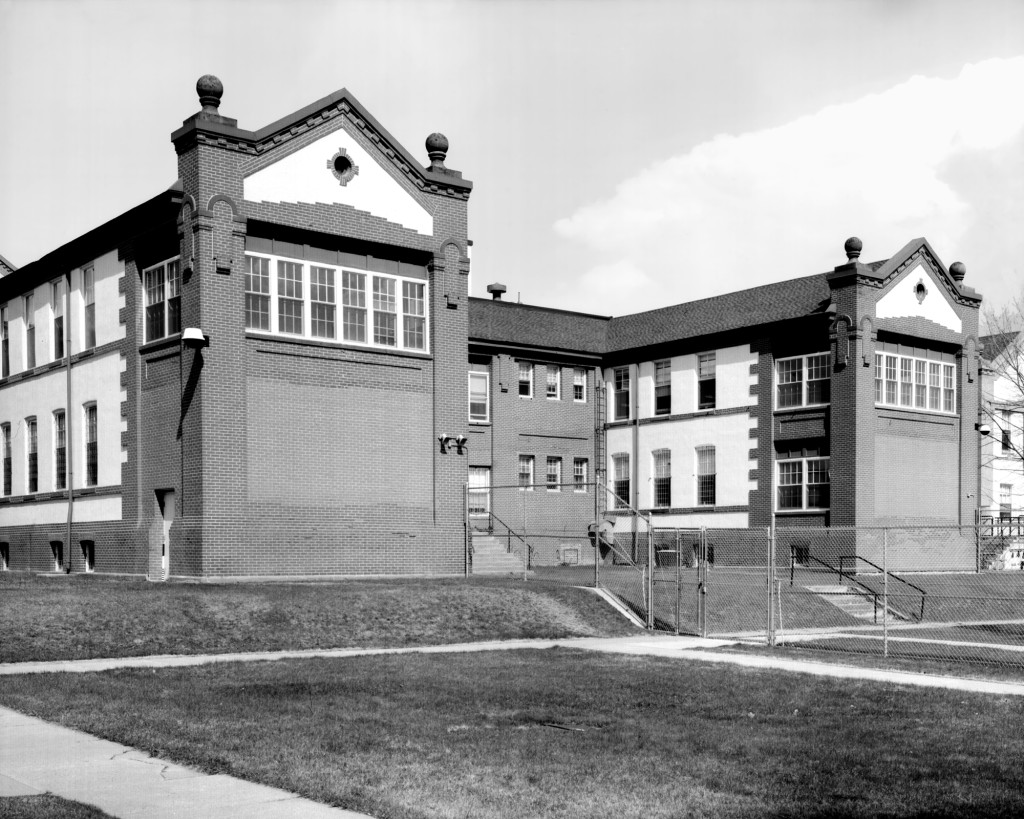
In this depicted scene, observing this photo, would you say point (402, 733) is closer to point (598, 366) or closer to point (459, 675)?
point (459, 675)

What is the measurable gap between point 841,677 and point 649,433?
2985 centimetres

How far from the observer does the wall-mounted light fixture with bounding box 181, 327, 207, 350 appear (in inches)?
1036

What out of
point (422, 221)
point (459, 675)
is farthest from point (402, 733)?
point (422, 221)

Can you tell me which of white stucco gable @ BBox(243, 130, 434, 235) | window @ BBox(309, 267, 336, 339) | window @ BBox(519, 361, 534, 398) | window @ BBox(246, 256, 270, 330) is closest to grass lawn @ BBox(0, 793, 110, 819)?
window @ BBox(246, 256, 270, 330)

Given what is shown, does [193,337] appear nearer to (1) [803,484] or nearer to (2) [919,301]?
(1) [803,484]

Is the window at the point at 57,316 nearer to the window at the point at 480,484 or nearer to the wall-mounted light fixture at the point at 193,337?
the wall-mounted light fixture at the point at 193,337

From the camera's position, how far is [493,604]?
2325 centimetres

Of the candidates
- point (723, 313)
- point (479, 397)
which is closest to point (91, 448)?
point (479, 397)

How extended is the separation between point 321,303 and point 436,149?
18.3 ft

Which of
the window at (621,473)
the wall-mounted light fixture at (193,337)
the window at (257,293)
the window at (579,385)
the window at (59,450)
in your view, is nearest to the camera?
the wall-mounted light fixture at (193,337)

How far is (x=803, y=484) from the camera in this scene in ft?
132

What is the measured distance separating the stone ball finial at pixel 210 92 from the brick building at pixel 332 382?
0.07 m

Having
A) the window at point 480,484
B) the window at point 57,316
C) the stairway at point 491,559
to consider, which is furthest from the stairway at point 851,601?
the window at point 57,316

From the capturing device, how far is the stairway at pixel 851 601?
2898cm
